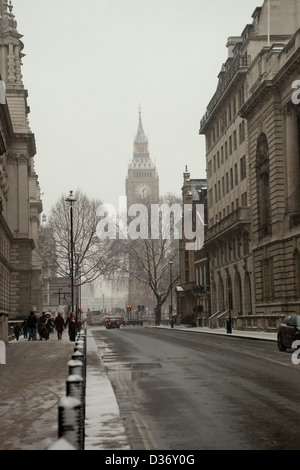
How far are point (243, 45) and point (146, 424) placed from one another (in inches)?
2069

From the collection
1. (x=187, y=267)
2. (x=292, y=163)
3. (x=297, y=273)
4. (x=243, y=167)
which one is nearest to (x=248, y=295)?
(x=243, y=167)

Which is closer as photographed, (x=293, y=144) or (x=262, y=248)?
(x=293, y=144)

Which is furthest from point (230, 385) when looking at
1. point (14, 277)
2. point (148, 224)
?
point (148, 224)

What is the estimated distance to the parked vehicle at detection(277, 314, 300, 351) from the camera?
2661 centimetres

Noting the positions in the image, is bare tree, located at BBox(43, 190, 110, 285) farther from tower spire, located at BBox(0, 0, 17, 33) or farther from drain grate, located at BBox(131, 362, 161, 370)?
drain grate, located at BBox(131, 362, 161, 370)

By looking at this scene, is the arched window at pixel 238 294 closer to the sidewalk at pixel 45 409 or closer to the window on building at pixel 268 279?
the window on building at pixel 268 279

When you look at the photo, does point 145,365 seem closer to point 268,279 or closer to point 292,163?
point 292,163

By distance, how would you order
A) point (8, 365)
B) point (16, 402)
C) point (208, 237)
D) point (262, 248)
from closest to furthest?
point (16, 402) → point (8, 365) → point (262, 248) → point (208, 237)

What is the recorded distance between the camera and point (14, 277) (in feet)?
207

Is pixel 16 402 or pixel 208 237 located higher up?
pixel 208 237

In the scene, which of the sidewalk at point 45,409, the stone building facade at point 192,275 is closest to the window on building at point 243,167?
the stone building facade at point 192,275

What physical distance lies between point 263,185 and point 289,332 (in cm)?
2623

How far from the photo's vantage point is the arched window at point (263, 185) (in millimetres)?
50250
